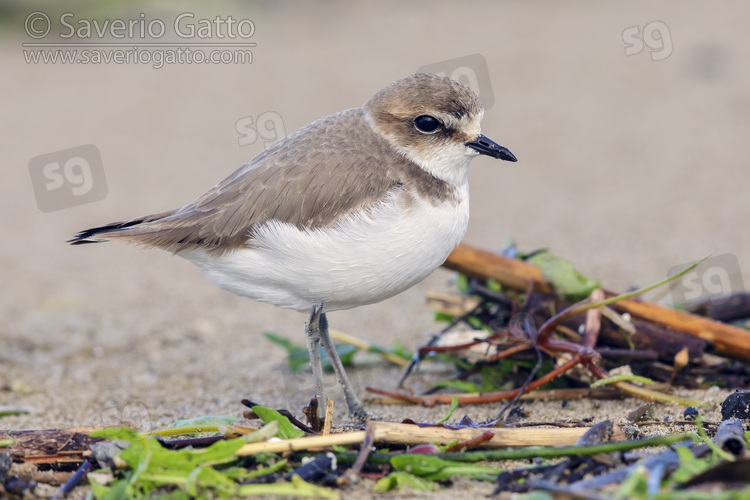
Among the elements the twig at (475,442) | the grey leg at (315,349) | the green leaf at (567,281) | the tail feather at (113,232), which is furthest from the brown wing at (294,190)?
the twig at (475,442)

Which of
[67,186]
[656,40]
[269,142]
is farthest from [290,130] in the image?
[656,40]

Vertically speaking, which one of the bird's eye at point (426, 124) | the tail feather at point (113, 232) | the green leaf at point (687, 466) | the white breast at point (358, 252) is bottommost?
the green leaf at point (687, 466)

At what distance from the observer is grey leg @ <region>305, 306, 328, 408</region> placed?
4.23 meters

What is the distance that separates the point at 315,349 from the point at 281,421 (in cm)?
105

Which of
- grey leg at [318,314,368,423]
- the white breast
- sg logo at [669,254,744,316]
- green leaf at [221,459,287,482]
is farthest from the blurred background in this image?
green leaf at [221,459,287,482]

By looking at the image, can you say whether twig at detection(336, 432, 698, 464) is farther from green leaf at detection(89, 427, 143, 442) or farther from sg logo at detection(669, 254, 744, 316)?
sg logo at detection(669, 254, 744, 316)

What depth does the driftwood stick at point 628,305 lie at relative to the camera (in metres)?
4.54

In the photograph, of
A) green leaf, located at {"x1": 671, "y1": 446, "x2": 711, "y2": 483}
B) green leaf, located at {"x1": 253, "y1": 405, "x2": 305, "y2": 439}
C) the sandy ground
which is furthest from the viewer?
the sandy ground

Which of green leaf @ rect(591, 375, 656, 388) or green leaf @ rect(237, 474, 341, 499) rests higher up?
green leaf @ rect(237, 474, 341, 499)

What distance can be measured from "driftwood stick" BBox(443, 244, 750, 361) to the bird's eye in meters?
0.91

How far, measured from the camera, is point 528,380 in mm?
4227

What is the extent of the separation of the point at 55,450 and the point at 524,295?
2.72 m

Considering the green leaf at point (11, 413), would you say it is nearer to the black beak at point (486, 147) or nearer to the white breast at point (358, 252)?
the white breast at point (358, 252)

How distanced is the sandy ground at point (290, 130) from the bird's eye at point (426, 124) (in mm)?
1442
